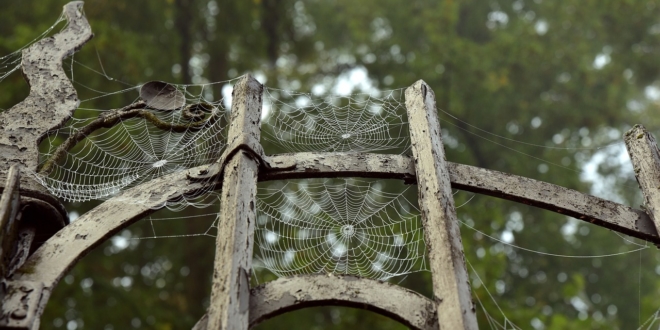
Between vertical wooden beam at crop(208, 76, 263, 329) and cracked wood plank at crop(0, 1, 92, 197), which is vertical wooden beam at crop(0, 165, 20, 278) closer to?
cracked wood plank at crop(0, 1, 92, 197)

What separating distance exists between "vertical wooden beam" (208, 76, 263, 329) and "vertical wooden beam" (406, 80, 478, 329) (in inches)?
21.1

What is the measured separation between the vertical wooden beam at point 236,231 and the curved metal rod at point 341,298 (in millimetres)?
85

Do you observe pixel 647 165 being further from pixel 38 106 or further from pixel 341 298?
pixel 38 106

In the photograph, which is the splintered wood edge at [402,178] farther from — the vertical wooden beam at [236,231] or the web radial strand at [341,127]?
the web radial strand at [341,127]

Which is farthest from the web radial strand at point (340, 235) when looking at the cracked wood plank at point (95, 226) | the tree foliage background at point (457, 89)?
the tree foliage background at point (457, 89)

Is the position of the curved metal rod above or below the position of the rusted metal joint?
above

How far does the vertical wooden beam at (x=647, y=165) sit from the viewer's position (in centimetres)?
203

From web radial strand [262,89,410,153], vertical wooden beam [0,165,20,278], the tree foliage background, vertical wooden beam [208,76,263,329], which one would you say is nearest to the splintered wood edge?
vertical wooden beam [208,76,263,329]

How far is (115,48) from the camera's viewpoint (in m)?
6.42

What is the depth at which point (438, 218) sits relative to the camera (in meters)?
1.77

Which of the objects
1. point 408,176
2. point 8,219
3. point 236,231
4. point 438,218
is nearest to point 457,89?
point 408,176

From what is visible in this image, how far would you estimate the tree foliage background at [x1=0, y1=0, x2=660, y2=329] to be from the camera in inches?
242

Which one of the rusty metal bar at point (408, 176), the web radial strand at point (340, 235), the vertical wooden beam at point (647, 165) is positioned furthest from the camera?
the web radial strand at point (340, 235)

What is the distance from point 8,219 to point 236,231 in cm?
64
